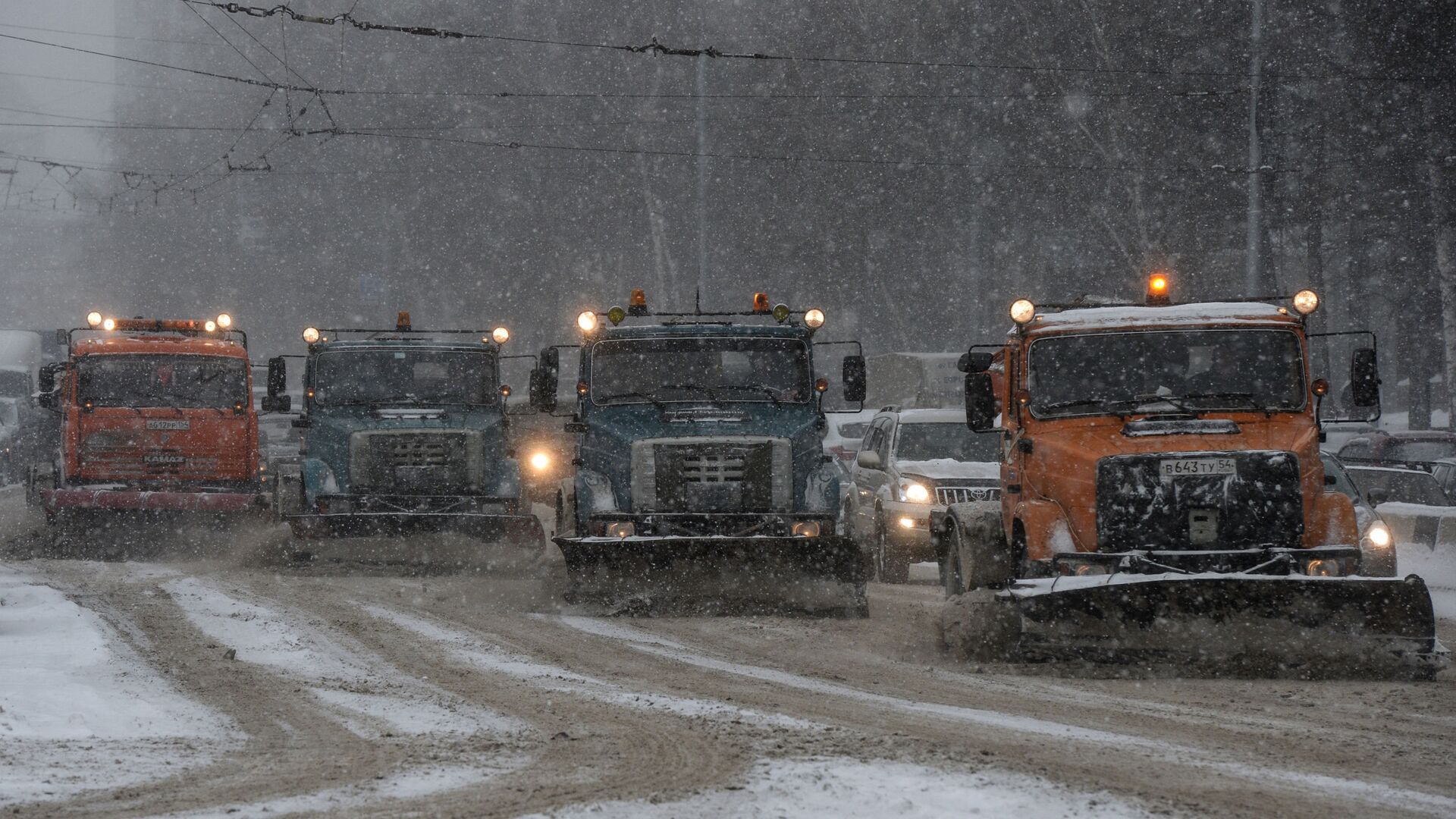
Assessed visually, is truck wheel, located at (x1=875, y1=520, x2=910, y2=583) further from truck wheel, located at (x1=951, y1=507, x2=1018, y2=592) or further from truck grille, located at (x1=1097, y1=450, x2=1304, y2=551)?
truck grille, located at (x1=1097, y1=450, x2=1304, y2=551)

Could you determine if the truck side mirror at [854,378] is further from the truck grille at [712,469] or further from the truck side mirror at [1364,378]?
the truck side mirror at [1364,378]

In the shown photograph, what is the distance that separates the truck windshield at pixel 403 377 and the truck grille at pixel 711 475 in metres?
4.67

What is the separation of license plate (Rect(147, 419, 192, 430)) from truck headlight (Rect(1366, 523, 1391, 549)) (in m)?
12.9

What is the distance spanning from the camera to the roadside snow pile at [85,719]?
662cm

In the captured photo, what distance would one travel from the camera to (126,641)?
10.7 meters

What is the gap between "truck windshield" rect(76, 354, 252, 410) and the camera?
738 inches

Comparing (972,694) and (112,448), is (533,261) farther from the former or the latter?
(972,694)

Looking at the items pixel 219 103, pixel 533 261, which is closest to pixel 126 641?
pixel 533 261

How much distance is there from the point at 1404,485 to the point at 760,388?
10.7 metres

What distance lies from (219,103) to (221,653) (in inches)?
2777

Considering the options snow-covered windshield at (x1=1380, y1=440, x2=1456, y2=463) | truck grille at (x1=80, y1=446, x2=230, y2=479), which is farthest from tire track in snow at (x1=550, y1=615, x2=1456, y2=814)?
snow-covered windshield at (x1=1380, y1=440, x2=1456, y2=463)

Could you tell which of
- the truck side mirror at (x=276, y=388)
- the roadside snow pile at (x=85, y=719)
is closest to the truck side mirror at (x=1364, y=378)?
the roadside snow pile at (x=85, y=719)

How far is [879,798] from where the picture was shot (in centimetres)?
602

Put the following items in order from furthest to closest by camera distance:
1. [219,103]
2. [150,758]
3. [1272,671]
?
[219,103] → [1272,671] → [150,758]
